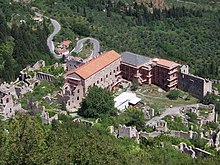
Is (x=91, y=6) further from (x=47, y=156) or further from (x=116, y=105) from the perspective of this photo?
(x=47, y=156)

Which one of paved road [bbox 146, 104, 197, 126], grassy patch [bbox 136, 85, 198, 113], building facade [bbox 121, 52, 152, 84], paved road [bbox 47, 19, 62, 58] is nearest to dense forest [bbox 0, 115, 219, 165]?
paved road [bbox 146, 104, 197, 126]

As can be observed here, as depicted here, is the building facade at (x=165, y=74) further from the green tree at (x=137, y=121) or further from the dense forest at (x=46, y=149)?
the dense forest at (x=46, y=149)

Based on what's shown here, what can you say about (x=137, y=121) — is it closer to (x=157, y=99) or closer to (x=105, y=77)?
(x=157, y=99)

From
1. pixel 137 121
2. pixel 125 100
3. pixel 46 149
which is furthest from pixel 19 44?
pixel 46 149

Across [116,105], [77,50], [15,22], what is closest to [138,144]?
[116,105]

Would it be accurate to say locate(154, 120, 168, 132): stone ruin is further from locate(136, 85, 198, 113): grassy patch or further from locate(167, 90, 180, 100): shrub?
locate(167, 90, 180, 100): shrub

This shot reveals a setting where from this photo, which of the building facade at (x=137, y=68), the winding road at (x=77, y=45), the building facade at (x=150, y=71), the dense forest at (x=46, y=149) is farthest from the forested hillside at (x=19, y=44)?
the dense forest at (x=46, y=149)
